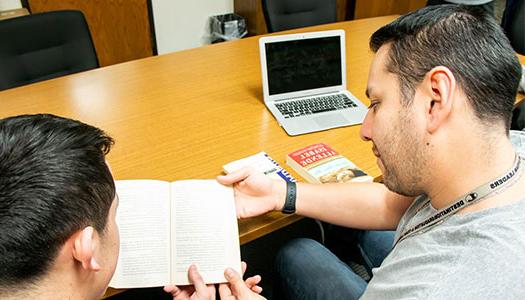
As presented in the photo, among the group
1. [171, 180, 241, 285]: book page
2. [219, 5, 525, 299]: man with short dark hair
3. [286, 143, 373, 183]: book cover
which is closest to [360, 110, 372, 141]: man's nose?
[219, 5, 525, 299]: man with short dark hair

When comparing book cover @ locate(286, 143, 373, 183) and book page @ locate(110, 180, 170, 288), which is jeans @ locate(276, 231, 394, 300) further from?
book page @ locate(110, 180, 170, 288)

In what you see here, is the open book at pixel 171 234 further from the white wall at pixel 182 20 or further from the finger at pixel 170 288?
the white wall at pixel 182 20

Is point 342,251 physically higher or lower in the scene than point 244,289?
lower

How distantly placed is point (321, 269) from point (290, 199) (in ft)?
0.67

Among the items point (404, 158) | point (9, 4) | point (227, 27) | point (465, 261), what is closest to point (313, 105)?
point (404, 158)

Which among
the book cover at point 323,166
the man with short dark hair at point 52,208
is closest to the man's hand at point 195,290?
the man with short dark hair at point 52,208

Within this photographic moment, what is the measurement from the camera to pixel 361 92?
1607mm

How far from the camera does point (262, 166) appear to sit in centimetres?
120

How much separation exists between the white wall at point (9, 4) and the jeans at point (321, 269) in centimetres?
247

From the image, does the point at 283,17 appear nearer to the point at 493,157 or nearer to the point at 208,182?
the point at 208,182

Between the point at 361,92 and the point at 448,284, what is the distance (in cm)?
104

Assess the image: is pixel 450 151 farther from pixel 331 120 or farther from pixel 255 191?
pixel 331 120

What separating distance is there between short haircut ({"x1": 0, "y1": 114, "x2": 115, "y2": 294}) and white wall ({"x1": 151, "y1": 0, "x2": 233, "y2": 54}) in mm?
2745

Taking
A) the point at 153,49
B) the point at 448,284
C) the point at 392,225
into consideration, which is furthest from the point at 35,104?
the point at 153,49
